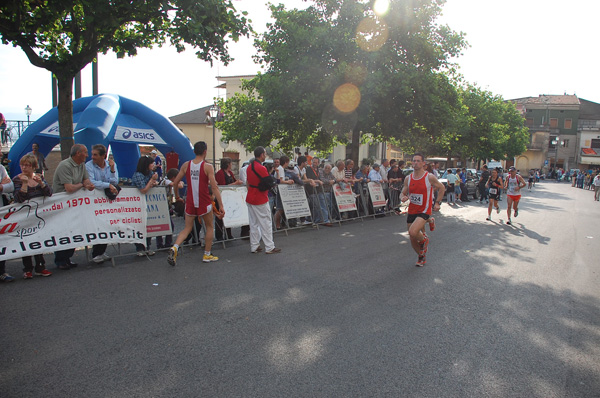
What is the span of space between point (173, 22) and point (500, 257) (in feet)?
27.3

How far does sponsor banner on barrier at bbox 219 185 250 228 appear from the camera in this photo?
8648mm

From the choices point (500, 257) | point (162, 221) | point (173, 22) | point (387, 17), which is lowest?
point (500, 257)

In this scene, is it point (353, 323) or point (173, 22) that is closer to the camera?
point (353, 323)

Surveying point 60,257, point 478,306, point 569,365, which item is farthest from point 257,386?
point 60,257

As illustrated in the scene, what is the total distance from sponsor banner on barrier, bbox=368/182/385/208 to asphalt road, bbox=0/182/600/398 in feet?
20.6

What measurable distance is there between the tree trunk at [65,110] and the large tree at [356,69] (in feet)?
32.2

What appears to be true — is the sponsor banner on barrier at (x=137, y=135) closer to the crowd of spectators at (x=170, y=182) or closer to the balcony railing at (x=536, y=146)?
the crowd of spectators at (x=170, y=182)

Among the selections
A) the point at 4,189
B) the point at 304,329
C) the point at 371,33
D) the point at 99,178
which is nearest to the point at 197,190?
the point at 99,178

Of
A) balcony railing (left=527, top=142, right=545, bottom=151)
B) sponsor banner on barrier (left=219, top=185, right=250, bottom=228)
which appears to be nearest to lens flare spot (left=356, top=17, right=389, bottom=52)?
sponsor banner on barrier (left=219, top=185, right=250, bottom=228)

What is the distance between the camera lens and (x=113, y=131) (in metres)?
12.3

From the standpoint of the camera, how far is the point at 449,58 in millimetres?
19062

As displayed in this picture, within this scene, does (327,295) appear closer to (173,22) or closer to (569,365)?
(569,365)

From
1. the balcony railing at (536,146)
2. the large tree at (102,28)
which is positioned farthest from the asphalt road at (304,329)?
the balcony railing at (536,146)

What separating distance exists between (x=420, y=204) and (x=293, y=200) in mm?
3944
